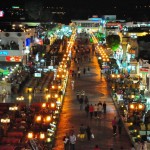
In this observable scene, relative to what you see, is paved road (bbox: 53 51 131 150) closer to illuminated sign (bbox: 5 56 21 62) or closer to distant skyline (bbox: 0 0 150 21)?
illuminated sign (bbox: 5 56 21 62)

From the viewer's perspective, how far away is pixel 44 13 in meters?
154

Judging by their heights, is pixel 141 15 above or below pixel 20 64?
above

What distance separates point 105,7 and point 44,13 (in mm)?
48422

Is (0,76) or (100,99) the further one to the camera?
(0,76)

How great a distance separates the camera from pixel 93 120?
3278 centimetres

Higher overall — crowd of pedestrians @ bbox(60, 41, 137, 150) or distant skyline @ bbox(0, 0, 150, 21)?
distant skyline @ bbox(0, 0, 150, 21)

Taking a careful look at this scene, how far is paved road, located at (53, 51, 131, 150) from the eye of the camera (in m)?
26.6

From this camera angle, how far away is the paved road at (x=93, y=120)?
26.6 meters

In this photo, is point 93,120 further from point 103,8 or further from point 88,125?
point 103,8

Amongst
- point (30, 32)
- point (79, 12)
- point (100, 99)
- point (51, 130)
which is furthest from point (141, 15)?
point (51, 130)

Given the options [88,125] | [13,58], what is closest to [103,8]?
[13,58]

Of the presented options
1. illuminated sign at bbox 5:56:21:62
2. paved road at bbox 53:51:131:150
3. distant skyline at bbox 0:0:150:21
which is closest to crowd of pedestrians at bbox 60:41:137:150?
paved road at bbox 53:51:131:150

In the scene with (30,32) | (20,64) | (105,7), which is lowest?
(20,64)

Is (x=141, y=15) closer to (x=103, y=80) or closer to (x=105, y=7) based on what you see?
(x=105, y=7)
